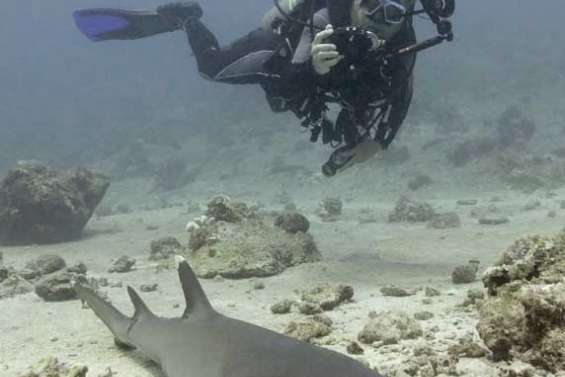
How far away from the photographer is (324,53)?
5516 mm

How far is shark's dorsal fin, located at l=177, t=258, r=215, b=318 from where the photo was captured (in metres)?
2.90

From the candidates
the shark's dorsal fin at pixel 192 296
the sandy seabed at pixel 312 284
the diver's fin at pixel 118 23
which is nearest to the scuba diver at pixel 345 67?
the sandy seabed at pixel 312 284

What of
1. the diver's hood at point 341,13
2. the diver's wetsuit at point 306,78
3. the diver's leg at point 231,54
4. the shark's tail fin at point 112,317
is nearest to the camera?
the shark's tail fin at point 112,317

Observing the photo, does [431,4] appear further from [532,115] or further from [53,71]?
[53,71]

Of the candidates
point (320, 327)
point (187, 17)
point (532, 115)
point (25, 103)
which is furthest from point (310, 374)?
point (25, 103)

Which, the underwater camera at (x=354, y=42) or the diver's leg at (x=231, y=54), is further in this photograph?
the diver's leg at (x=231, y=54)

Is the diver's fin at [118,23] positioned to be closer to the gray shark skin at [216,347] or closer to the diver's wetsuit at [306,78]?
the diver's wetsuit at [306,78]

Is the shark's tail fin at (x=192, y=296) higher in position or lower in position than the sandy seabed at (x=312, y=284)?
higher

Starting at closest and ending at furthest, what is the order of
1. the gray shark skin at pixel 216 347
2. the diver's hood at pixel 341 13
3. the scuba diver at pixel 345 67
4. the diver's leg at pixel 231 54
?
the gray shark skin at pixel 216 347 → the scuba diver at pixel 345 67 → the diver's hood at pixel 341 13 → the diver's leg at pixel 231 54

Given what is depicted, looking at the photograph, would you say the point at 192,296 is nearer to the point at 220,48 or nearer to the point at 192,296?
the point at 192,296

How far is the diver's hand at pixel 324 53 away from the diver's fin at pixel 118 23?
5043 millimetres

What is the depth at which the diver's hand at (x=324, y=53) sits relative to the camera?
5.52 metres

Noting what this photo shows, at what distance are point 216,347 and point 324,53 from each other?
3.88 m

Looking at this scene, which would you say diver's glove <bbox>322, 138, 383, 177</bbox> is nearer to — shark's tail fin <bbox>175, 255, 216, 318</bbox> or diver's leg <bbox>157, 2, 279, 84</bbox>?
diver's leg <bbox>157, 2, 279, 84</bbox>
